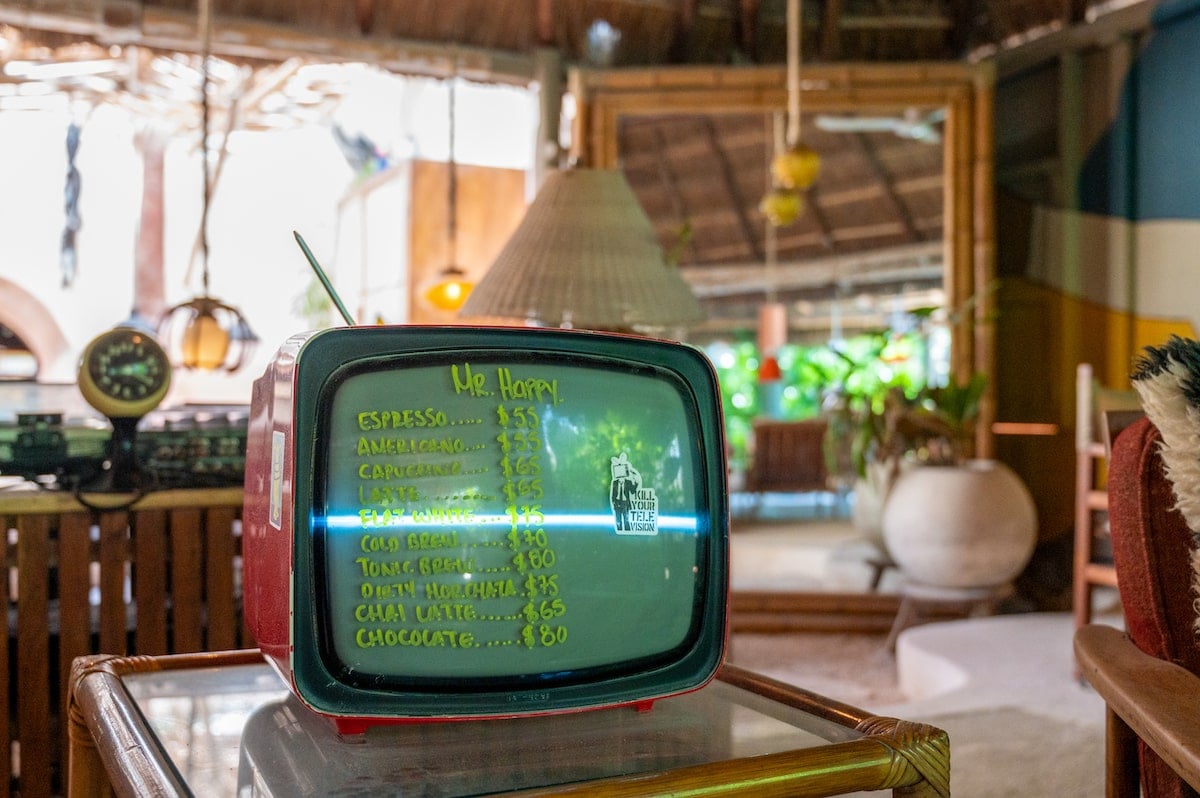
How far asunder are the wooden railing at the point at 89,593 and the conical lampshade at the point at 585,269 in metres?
0.64

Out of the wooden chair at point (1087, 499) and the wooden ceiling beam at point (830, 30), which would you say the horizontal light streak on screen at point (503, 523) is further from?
the wooden ceiling beam at point (830, 30)

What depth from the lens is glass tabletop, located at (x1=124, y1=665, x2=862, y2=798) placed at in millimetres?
680

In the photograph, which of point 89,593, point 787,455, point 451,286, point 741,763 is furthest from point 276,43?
point 741,763

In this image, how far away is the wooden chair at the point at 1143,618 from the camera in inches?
38.5

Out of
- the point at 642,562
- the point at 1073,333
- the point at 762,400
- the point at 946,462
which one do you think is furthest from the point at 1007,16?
the point at 642,562

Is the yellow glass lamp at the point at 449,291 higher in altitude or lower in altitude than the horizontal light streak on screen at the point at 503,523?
higher

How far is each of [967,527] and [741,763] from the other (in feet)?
11.6

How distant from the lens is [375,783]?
67 cm

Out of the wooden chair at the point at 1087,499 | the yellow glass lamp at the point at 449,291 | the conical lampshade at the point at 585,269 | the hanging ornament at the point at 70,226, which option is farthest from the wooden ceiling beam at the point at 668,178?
the hanging ornament at the point at 70,226

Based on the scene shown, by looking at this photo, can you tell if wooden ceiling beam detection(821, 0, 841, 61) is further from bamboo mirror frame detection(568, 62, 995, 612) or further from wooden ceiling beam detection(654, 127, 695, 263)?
wooden ceiling beam detection(654, 127, 695, 263)

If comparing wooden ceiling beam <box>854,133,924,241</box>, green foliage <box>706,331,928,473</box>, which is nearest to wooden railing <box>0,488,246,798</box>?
green foliage <box>706,331,928,473</box>

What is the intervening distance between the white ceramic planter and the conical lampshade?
2620 mm

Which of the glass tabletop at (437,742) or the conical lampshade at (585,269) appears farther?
the conical lampshade at (585,269)

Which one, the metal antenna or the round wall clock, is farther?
the round wall clock
